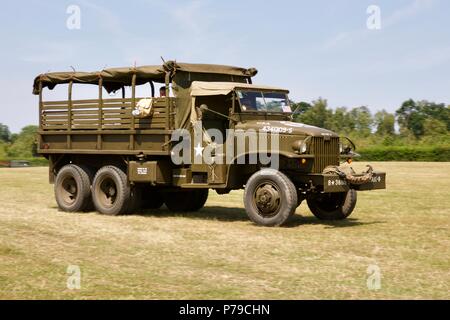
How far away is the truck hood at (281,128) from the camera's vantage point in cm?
1164

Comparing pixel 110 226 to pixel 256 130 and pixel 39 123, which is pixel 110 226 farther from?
pixel 39 123

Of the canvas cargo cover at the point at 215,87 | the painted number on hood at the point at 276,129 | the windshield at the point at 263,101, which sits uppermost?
the canvas cargo cover at the point at 215,87

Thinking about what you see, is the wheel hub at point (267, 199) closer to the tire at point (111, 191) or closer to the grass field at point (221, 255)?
the grass field at point (221, 255)

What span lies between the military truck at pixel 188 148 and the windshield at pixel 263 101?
0.8 inches

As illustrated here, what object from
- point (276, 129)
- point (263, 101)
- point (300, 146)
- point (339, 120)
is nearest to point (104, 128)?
point (263, 101)

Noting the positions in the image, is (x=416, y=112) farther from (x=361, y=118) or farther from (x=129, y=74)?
(x=129, y=74)

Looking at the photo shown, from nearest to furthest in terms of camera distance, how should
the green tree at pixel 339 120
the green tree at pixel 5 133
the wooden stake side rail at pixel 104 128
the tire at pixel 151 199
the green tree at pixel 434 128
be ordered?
the wooden stake side rail at pixel 104 128, the tire at pixel 151 199, the green tree at pixel 434 128, the green tree at pixel 339 120, the green tree at pixel 5 133

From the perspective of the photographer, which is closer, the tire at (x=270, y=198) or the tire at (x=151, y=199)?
the tire at (x=270, y=198)

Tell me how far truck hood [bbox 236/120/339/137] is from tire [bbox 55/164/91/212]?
161 inches

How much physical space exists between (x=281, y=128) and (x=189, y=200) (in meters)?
3.92

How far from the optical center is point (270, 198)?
11.6 metres

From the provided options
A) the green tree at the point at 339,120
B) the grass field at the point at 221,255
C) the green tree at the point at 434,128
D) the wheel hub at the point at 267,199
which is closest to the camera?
the grass field at the point at 221,255

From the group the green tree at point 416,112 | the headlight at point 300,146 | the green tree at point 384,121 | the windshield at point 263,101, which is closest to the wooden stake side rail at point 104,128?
the windshield at point 263,101
